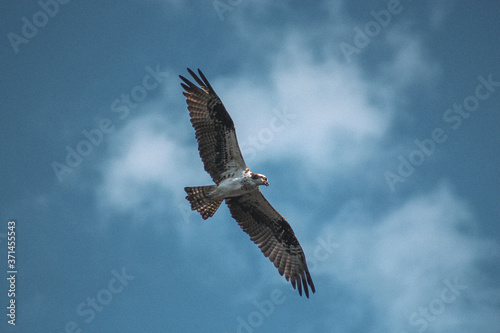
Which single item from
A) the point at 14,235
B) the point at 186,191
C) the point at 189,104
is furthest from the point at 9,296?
the point at 189,104

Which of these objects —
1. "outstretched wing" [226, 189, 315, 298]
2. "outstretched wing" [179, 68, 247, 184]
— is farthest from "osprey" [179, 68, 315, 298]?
"outstretched wing" [226, 189, 315, 298]

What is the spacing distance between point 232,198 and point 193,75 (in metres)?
3.92

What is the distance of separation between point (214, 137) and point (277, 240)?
398 centimetres

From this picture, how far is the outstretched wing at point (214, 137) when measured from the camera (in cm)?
1930

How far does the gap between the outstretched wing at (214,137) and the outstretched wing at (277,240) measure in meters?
1.56

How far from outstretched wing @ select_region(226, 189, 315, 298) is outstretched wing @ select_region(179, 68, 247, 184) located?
5.12ft

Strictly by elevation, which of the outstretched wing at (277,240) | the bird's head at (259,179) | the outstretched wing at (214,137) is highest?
the outstretched wing at (214,137)

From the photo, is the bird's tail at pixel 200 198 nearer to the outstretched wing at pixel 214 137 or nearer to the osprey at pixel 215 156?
the osprey at pixel 215 156

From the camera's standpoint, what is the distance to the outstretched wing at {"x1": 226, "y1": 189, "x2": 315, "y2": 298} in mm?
20531

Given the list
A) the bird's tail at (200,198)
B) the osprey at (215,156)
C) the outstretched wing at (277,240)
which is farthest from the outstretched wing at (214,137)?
the outstretched wing at (277,240)

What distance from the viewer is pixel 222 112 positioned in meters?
19.3

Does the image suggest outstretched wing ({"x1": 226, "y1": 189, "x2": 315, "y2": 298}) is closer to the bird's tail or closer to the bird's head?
the bird's tail

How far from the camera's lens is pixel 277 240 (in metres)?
20.8

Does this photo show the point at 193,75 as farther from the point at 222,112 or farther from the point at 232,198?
the point at 232,198
